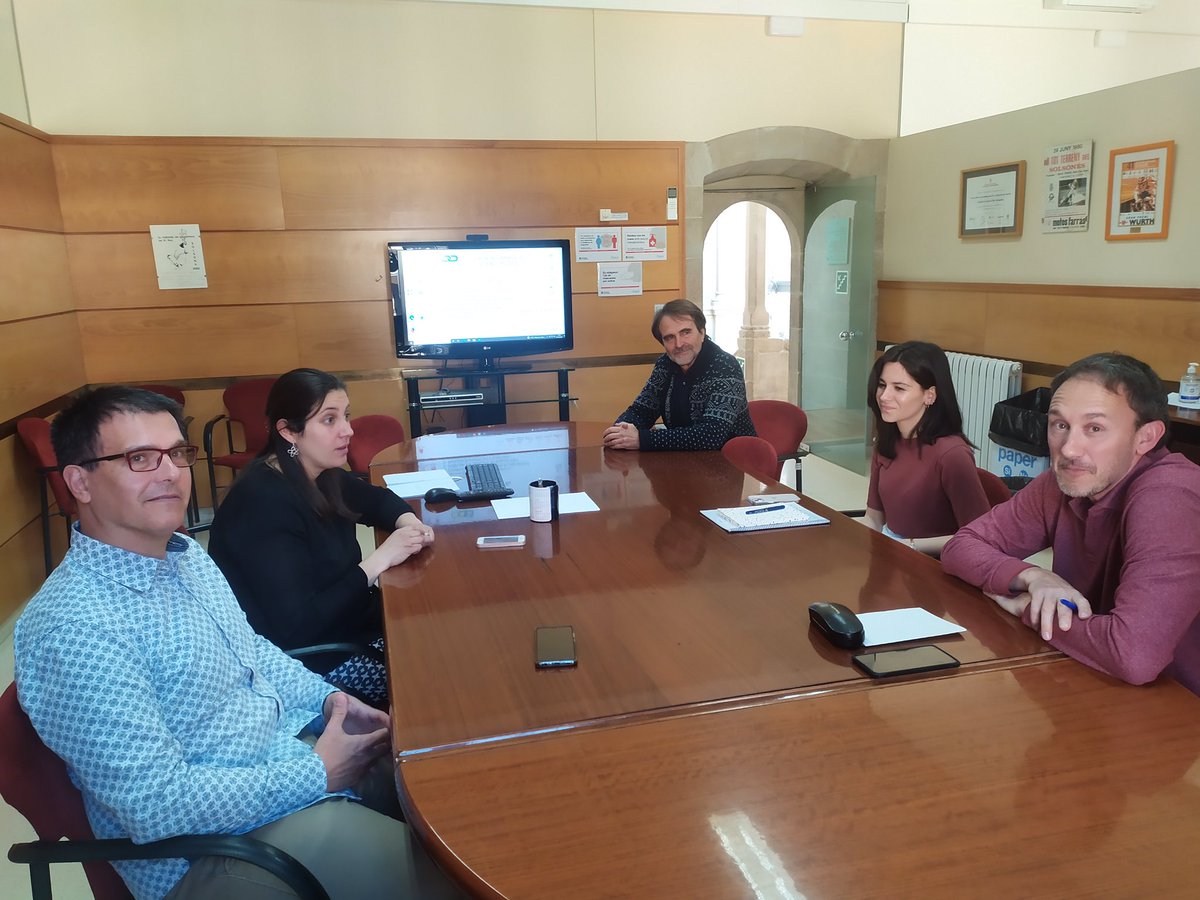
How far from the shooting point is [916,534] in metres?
2.52

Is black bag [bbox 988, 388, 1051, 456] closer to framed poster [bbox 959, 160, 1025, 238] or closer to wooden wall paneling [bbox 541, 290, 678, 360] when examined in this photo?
framed poster [bbox 959, 160, 1025, 238]

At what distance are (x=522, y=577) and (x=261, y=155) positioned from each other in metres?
3.88

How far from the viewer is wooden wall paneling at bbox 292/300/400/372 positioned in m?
5.02

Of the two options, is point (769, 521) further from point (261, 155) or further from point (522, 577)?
point (261, 155)

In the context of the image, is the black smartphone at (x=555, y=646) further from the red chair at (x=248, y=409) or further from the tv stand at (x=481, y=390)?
the red chair at (x=248, y=409)

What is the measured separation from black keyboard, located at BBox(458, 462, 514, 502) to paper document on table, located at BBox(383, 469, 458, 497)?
0.07 m

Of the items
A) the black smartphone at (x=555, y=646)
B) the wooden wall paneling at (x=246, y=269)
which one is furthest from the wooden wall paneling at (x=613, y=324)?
the black smartphone at (x=555, y=646)

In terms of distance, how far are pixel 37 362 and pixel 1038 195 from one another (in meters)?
5.21

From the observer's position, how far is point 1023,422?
14.0 ft

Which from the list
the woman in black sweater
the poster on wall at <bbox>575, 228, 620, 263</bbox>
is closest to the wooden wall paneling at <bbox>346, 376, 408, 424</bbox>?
the poster on wall at <bbox>575, 228, 620, 263</bbox>

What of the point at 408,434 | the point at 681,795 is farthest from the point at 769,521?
the point at 408,434

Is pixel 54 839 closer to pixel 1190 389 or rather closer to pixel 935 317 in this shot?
pixel 1190 389

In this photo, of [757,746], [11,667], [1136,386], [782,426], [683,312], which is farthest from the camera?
[782,426]

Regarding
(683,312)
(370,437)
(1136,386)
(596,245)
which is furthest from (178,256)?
(1136,386)
